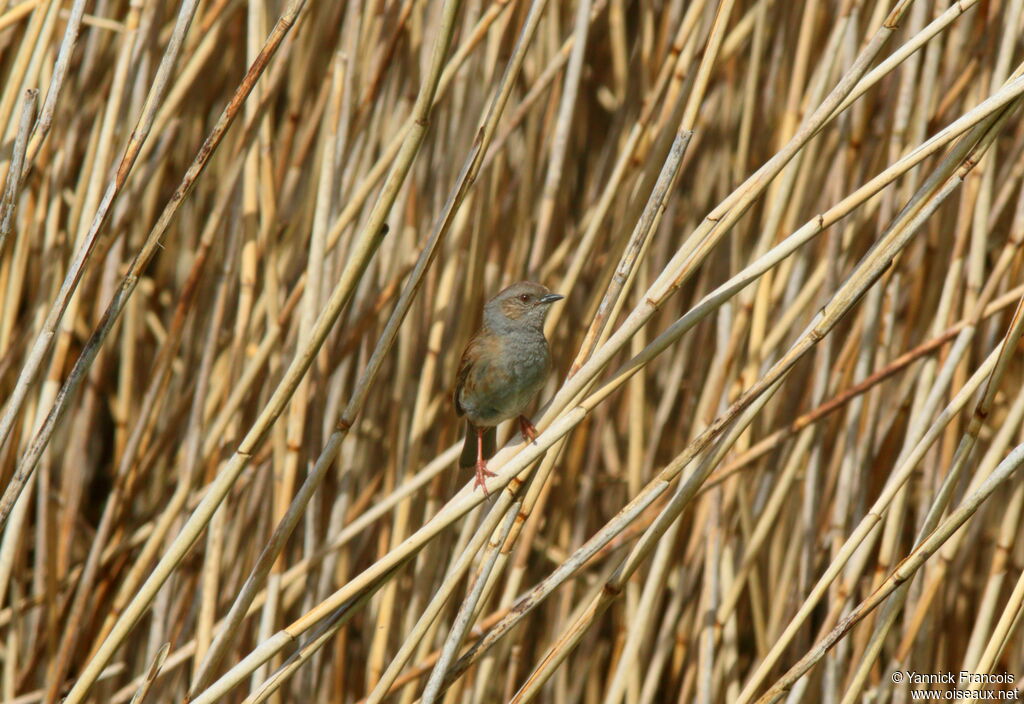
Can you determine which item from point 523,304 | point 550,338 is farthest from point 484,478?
point 550,338

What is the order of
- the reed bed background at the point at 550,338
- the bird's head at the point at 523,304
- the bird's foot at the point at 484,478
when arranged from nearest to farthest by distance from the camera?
the bird's foot at the point at 484,478, the reed bed background at the point at 550,338, the bird's head at the point at 523,304

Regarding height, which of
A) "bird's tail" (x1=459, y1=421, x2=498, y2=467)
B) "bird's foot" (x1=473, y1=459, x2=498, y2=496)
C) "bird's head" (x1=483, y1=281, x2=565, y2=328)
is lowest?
"bird's tail" (x1=459, y1=421, x2=498, y2=467)

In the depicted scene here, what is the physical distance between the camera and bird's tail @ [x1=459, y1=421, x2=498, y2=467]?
9.32ft

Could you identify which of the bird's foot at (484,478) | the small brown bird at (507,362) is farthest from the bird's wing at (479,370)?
the bird's foot at (484,478)

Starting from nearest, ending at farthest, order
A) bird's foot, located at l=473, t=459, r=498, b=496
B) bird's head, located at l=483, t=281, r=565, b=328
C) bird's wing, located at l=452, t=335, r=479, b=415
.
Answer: bird's foot, located at l=473, t=459, r=498, b=496 < bird's head, located at l=483, t=281, r=565, b=328 < bird's wing, located at l=452, t=335, r=479, b=415

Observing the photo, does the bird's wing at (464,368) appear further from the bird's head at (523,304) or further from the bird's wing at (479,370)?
the bird's head at (523,304)

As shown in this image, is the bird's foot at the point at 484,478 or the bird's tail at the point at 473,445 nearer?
the bird's foot at the point at 484,478

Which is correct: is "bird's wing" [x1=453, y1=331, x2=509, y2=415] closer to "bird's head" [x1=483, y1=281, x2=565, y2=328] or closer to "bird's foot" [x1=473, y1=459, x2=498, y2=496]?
"bird's head" [x1=483, y1=281, x2=565, y2=328]

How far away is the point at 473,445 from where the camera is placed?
2.85 meters

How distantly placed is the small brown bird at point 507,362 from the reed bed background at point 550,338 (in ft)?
0.33

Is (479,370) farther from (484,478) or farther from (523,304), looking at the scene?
(484,478)

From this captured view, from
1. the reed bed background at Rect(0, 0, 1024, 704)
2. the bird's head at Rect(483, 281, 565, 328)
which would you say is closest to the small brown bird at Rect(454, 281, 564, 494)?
the bird's head at Rect(483, 281, 565, 328)

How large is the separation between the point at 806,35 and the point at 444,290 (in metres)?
1.16

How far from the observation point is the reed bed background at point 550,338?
2420 millimetres
